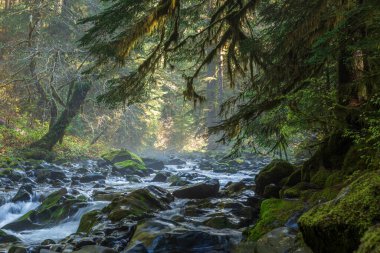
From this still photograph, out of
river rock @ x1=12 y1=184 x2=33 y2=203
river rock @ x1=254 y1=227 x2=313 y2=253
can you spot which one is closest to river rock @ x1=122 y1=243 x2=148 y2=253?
river rock @ x1=254 y1=227 x2=313 y2=253

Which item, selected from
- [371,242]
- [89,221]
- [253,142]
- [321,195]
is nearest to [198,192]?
[253,142]

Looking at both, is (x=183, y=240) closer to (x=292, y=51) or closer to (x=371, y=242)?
(x=371, y=242)

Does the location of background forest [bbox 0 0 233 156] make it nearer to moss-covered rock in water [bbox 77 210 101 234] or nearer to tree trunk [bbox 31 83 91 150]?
tree trunk [bbox 31 83 91 150]

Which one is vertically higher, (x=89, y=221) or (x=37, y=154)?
(x=37, y=154)

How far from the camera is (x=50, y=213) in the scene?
33.3 ft

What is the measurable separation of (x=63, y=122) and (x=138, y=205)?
46.7ft

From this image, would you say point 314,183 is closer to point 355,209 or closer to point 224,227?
point 224,227

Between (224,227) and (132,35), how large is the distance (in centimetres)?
409

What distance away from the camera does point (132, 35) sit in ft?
24.3

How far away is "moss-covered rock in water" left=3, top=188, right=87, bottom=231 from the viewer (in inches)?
376

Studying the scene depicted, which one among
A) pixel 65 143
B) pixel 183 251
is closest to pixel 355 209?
pixel 183 251

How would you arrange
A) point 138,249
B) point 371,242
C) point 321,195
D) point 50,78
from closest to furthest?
point 371,242 < point 138,249 < point 321,195 < point 50,78

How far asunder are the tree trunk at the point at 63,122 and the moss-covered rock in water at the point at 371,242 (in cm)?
1927

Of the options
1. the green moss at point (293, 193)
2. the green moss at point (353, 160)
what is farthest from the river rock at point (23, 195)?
the green moss at point (353, 160)
